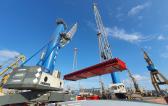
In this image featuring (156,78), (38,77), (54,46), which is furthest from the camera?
(156,78)

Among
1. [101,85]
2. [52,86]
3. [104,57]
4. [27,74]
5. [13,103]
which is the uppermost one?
[104,57]

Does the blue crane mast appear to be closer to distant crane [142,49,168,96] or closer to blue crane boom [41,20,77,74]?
blue crane boom [41,20,77,74]

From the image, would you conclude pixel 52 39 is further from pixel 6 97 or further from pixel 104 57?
pixel 104 57

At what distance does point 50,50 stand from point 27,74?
978 centimetres

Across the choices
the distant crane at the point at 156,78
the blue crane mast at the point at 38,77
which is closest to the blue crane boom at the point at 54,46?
the blue crane mast at the point at 38,77

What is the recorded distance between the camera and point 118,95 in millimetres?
36906

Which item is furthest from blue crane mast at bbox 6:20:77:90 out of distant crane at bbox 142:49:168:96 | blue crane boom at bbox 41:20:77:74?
distant crane at bbox 142:49:168:96

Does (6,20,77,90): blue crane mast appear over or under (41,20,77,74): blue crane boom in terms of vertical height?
under

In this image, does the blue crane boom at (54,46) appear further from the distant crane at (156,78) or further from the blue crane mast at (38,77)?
the distant crane at (156,78)

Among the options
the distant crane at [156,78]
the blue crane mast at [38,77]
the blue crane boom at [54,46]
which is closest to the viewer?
the blue crane mast at [38,77]

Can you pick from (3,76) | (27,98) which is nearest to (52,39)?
(27,98)

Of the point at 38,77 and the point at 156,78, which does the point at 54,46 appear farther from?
the point at 156,78

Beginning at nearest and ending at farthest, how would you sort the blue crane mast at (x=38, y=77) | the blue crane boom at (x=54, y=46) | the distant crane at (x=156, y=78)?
the blue crane mast at (x=38, y=77) < the blue crane boom at (x=54, y=46) < the distant crane at (x=156, y=78)

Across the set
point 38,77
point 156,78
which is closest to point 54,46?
point 38,77
